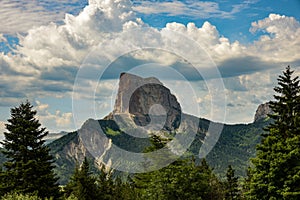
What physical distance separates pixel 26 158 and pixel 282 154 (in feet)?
91.8

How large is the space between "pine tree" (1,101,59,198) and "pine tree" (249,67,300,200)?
2292 cm

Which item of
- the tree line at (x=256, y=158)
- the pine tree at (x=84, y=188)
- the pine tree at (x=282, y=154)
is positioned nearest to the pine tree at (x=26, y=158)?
the tree line at (x=256, y=158)

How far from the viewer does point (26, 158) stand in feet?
145

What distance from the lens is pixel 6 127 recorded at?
146 feet

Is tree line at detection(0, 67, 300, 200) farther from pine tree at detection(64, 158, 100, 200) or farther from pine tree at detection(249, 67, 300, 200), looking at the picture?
pine tree at detection(64, 158, 100, 200)

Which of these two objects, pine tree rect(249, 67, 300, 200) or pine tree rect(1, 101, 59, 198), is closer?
pine tree rect(249, 67, 300, 200)

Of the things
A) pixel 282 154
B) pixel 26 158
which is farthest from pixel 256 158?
pixel 26 158

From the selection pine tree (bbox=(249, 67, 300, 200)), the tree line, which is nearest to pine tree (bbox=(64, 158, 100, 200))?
the tree line

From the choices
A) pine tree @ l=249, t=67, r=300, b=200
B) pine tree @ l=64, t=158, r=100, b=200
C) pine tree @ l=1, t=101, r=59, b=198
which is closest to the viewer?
pine tree @ l=249, t=67, r=300, b=200

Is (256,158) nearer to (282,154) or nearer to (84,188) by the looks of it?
A: (282,154)

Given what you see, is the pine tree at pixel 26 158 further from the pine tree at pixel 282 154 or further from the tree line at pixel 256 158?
the pine tree at pixel 282 154

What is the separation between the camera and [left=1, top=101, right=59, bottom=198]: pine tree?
42812mm

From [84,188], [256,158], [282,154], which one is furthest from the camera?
[84,188]

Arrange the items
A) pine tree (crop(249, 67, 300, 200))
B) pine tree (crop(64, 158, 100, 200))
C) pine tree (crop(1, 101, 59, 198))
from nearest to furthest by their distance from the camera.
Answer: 1. pine tree (crop(249, 67, 300, 200))
2. pine tree (crop(1, 101, 59, 198))
3. pine tree (crop(64, 158, 100, 200))
